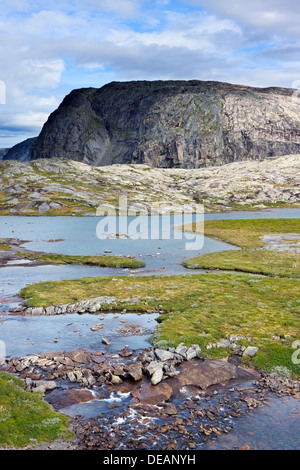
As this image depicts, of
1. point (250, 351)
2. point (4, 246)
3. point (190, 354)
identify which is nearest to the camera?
point (190, 354)

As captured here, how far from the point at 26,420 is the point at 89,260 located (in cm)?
5189

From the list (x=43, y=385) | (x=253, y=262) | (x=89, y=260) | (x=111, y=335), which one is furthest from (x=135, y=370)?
(x=89, y=260)

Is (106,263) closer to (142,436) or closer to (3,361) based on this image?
(3,361)

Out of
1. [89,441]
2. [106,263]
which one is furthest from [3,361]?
[106,263]

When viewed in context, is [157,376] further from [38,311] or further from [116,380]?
[38,311]

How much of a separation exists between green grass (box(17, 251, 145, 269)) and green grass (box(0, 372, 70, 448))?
147 ft

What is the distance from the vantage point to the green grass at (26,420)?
64.8 ft

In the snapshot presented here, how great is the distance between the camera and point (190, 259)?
72.6 m

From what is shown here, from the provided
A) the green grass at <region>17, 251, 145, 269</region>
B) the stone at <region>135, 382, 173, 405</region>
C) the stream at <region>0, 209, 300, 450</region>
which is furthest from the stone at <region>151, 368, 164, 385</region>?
the green grass at <region>17, 251, 145, 269</region>

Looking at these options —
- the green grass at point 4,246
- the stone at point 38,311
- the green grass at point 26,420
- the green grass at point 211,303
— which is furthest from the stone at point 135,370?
the green grass at point 4,246

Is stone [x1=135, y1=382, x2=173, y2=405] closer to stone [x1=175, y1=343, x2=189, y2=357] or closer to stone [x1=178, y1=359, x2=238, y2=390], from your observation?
stone [x1=178, y1=359, x2=238, y2=390]

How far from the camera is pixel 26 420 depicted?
2098cm

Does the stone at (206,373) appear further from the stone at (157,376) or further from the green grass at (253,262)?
the green grass at (253,262)

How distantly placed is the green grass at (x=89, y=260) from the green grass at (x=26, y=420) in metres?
44.7
